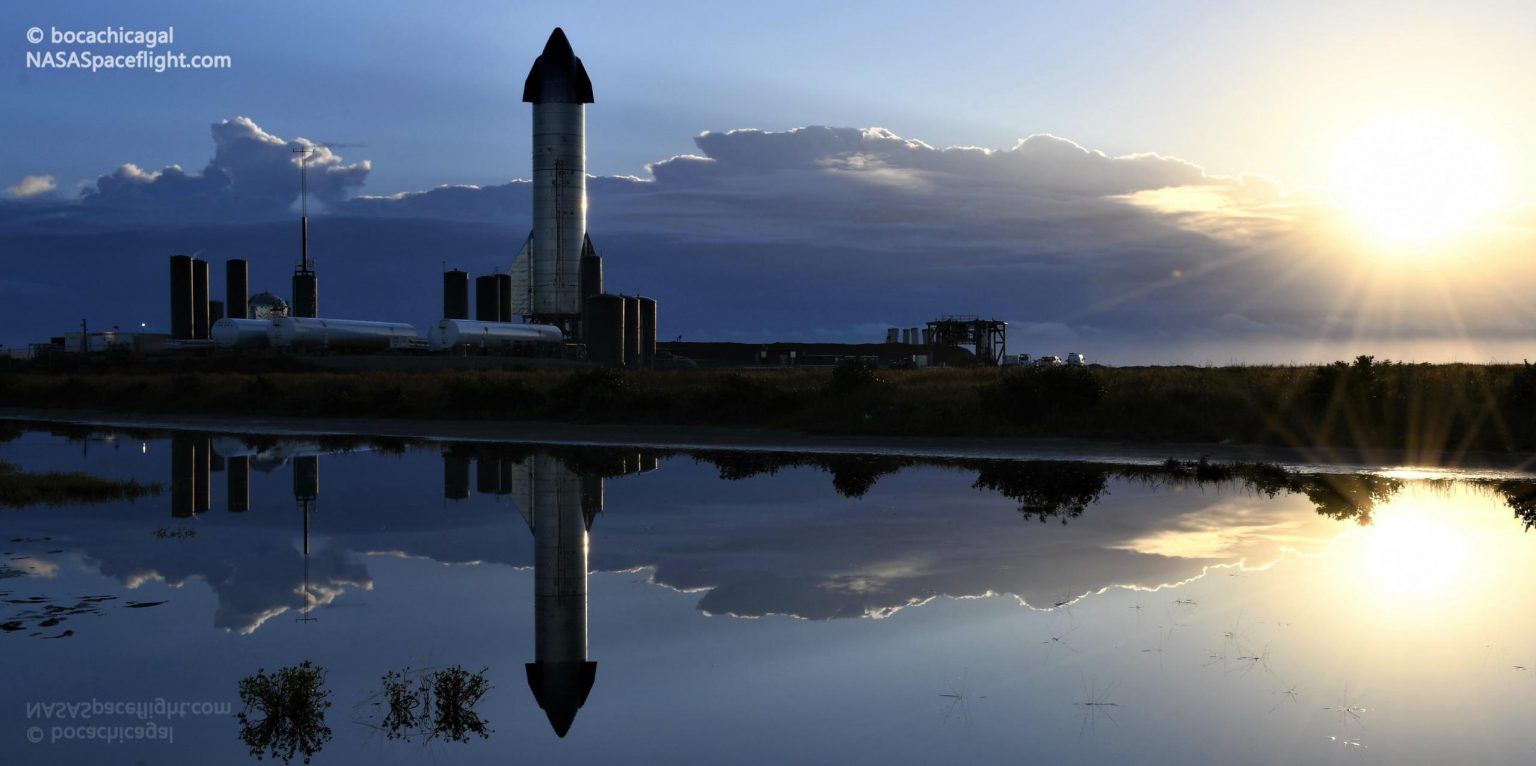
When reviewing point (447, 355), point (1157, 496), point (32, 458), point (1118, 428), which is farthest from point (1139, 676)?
point (447, 355)

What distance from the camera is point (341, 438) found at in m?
40.3

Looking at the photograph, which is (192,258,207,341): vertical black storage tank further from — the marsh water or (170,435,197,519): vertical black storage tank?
the marsh water

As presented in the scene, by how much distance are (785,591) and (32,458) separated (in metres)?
28.3

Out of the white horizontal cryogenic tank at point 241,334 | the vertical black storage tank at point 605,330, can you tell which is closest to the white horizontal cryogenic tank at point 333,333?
the white horizontal cryogenic tank at point 241,334

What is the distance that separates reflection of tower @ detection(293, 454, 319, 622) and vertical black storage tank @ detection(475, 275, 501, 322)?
254 feet

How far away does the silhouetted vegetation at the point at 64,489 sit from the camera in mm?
22422

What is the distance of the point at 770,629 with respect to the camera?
1191cm

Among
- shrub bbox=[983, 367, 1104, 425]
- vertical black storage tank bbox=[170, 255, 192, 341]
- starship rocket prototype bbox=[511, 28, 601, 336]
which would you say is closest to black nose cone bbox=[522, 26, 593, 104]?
starship rocket prototype bbox=[511, 28, 601, 336]

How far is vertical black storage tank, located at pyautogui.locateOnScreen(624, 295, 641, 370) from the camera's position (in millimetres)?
91625

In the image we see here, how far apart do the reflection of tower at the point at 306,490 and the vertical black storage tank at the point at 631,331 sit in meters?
58.7

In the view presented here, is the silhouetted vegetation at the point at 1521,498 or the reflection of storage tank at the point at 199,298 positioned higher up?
the reflection of storage tank at the point at 199,298

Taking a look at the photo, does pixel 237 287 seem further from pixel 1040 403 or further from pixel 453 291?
pixel 1040 403

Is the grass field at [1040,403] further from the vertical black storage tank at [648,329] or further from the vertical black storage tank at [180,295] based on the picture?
the vertical black storage tank at [180,295]

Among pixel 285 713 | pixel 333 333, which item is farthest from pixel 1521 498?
pixel 333 333
